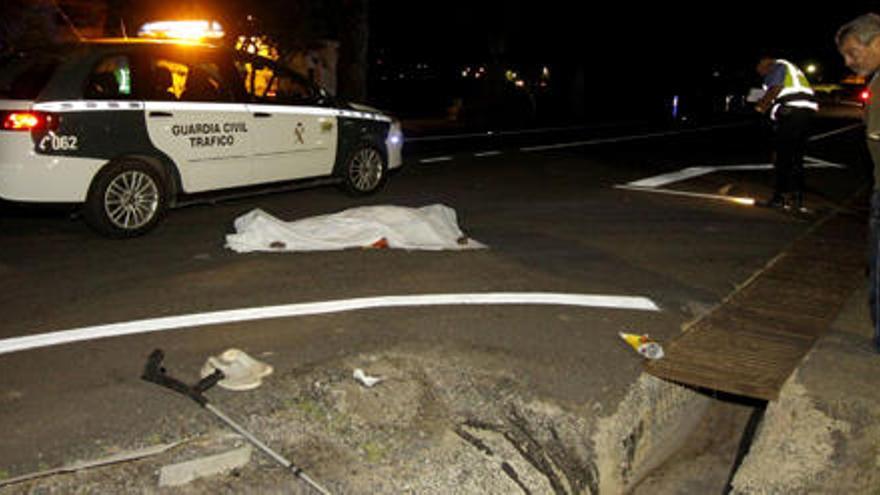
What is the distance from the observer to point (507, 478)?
12.5 feet

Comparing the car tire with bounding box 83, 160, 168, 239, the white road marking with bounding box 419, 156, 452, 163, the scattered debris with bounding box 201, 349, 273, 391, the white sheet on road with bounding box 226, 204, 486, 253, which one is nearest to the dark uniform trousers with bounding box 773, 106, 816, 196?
the white sheet on road with bounding box 226, 204, 486, 253

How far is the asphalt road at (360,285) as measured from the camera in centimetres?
436

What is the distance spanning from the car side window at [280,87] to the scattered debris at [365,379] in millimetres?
Result: 4678

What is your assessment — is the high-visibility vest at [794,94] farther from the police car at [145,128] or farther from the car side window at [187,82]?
the car side window at [187,82]

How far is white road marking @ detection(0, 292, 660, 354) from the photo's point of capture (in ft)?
16.6

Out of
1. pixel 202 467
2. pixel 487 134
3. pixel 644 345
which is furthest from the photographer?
pixel 487 134

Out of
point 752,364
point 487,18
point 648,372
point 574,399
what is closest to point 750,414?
point 752,364

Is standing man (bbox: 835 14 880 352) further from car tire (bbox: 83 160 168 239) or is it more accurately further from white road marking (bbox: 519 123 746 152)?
white road marking (bbox: 519 123 746 152)

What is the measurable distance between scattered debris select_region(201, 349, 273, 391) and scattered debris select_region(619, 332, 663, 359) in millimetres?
2209

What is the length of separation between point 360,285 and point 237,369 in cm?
193

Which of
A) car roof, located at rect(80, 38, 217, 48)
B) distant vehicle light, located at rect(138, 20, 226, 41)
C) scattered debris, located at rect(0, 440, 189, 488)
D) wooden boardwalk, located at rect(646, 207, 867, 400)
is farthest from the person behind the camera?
distant vehicle light, located at rect(138, 20, 226, 41)

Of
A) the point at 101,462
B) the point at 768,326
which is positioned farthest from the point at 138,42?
the point at 768,326

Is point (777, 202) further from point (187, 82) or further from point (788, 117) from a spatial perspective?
point (187, 82)

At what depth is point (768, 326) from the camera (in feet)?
18.7
